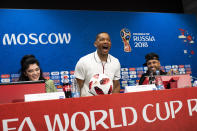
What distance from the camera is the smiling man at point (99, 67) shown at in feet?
8.37

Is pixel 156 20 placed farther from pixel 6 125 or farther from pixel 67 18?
pixel 6 125

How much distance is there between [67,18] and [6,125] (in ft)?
9.10

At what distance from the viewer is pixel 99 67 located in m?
2.57

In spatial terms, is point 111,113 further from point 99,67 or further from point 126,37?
point 126,37

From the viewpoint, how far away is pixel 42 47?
3535 millimetres

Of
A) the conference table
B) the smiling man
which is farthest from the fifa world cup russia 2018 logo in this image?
the conference table

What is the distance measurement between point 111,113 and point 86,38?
255 centimetres

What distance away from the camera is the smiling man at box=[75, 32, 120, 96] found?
2.55 metres

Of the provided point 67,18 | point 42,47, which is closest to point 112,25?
point 67,18

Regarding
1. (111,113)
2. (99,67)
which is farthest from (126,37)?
(111,113)

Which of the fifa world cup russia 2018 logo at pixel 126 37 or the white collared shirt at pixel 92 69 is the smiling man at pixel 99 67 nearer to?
the white collared shirt at pixel 92 69

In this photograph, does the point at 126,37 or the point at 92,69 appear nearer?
the point at 92,69

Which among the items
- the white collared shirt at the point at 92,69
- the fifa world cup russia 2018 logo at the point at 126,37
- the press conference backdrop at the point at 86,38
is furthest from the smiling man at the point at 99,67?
the fifa world cup russia 2018 logo at the point at 126,37

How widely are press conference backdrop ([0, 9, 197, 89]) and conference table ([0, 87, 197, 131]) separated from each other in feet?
7.43
